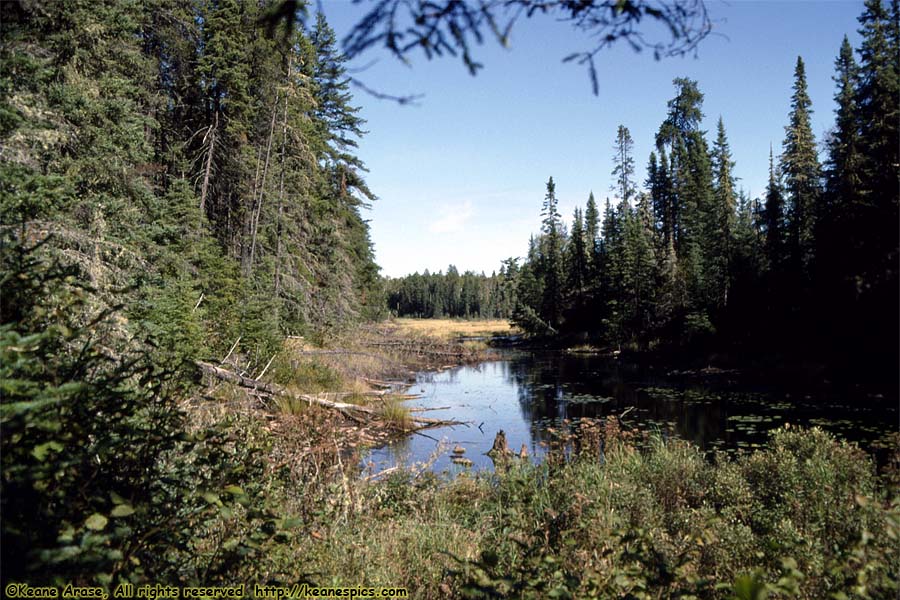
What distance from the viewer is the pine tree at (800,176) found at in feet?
93.5

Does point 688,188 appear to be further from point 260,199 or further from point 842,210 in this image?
point 260,199

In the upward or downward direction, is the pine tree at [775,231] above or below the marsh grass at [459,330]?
above

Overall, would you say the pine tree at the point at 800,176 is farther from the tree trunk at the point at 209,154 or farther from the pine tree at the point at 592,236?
the tree trunk at the point at 209,154

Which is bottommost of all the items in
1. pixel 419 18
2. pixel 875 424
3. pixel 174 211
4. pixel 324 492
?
pixel 875 424

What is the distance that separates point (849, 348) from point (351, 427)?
1941 cm

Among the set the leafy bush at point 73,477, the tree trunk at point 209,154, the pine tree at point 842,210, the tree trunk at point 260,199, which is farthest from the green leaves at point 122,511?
the tree trunk at point 209,154

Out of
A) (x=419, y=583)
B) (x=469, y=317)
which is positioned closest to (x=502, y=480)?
(x=419, y=583)

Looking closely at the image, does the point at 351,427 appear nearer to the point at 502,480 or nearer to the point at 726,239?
the point at 502,480

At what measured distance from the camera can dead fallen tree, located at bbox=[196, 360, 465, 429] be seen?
37.7ft

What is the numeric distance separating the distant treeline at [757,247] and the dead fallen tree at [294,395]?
9.63 m

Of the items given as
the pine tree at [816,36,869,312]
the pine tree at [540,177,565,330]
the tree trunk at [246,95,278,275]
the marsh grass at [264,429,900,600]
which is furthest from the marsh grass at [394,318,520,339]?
the marsh grass at [264,429,900,600]

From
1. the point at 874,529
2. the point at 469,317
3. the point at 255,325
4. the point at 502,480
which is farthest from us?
the point at 469,317

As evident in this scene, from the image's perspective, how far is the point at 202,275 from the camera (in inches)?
619

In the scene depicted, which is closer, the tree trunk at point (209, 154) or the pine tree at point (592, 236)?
the tree trunk at point (209, 154)
